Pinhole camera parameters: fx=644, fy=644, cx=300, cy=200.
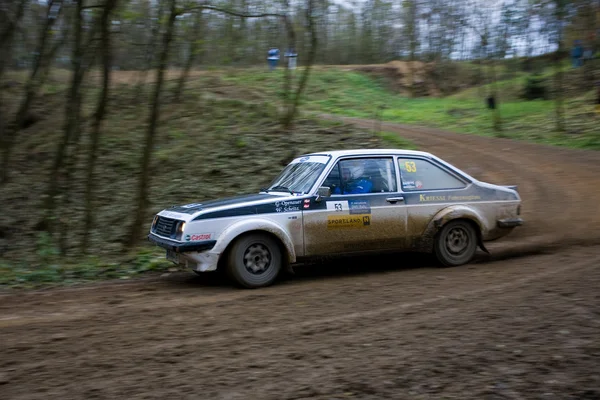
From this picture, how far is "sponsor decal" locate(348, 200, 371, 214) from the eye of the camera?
828cm

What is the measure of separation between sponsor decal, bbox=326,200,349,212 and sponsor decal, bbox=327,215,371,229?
0.09 m

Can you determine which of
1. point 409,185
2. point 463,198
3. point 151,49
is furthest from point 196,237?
point 151,49

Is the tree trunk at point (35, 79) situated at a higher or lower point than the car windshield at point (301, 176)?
higher

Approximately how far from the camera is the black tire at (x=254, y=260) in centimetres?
771

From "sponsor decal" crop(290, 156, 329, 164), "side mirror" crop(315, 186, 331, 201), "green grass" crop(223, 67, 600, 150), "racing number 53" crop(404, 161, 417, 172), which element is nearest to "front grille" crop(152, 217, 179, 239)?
"side mirror" crop(315, 186, 331, 201)

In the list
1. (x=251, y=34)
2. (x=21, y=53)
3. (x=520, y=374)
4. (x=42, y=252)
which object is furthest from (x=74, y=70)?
(x=251, y=34)

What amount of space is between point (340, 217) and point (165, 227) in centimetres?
222

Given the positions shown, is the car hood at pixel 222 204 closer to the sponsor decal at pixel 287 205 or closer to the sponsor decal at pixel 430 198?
the sponsor decal at pixel 287 205

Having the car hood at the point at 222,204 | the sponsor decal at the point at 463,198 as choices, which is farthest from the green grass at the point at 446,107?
the car hood at the point at 222,204

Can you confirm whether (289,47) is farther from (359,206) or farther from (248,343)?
(248,343)

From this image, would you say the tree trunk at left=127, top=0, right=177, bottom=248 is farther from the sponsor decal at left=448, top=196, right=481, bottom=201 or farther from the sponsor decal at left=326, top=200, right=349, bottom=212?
the sponsor decal at left=448, top=196, right=481, bottom=201

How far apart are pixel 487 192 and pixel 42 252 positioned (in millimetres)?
7294

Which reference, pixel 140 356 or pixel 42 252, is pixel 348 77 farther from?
pixel 140 356

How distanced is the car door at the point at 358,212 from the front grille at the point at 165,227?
162 cm
